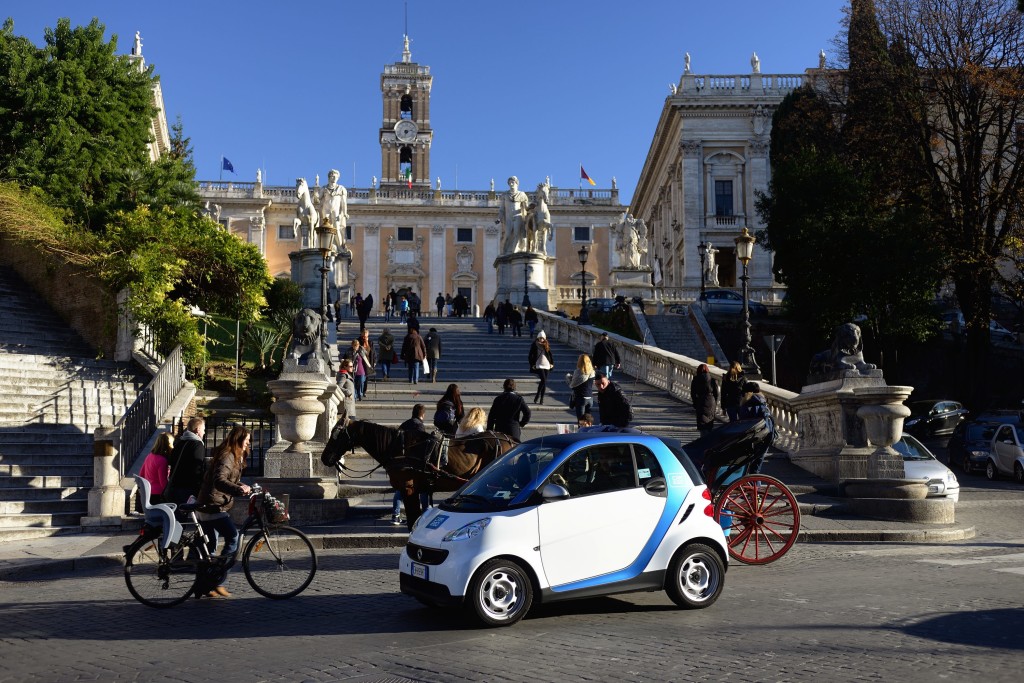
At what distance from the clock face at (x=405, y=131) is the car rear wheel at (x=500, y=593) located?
90.4 meters

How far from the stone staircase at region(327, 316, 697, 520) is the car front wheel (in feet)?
16.8

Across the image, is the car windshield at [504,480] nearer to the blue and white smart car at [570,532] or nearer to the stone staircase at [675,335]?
the blue and white smart car at [570,532]

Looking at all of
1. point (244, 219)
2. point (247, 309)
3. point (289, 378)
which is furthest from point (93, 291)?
point (244, 219)

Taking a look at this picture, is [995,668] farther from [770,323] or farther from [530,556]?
[770,323]

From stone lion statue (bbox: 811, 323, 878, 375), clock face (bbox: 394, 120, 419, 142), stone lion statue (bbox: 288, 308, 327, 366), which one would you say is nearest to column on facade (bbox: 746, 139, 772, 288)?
clock face (bbox: 394, 120, 419, 142)

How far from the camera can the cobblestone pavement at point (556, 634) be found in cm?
598

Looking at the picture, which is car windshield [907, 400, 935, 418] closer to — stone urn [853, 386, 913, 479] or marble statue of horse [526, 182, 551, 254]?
stone urn [853, 386, 913, 479]

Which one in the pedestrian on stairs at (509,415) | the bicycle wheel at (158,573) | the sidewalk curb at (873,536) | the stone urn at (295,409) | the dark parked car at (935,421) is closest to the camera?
the bicycle wheel at (158,573)

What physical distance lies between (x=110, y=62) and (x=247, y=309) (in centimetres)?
1470

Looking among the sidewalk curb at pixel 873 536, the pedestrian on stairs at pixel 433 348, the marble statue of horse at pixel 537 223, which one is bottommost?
the sidewalk curb at pixel 873 536

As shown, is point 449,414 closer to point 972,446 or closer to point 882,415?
point 882,415

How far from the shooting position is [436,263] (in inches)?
3287

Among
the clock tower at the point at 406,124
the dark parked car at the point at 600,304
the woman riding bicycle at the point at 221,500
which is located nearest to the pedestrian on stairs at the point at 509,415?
the woman riding bicycle at the point at 221,500

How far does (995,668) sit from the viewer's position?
232 inches
